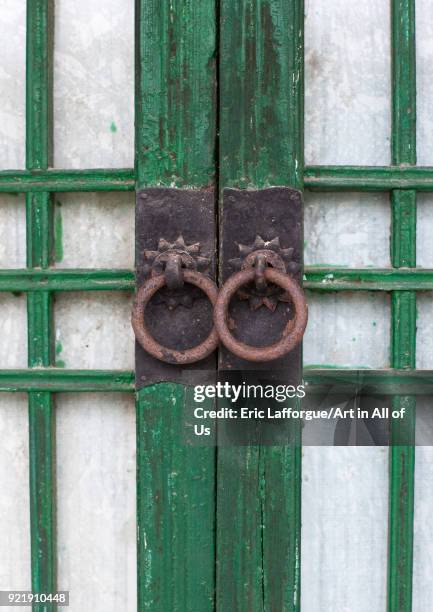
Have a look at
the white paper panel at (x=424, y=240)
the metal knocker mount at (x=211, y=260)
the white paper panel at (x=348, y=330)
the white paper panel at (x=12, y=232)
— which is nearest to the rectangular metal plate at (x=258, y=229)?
the metal knocker mount at (x=211, y=260)

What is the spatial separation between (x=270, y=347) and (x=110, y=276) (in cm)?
28

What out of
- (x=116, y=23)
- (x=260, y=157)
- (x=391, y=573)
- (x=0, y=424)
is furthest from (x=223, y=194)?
(x=391, y=573)

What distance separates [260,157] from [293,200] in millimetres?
77

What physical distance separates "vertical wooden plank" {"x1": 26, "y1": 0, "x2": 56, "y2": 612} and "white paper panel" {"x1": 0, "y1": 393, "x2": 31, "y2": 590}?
0.11 feet

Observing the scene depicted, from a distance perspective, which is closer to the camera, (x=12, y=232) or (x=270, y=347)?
(x=270, y=347)

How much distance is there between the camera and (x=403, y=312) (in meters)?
0.78

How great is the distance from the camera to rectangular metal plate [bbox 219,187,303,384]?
73 cm

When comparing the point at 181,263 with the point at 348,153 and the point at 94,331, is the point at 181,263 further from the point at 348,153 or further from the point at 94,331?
the point at 348,153

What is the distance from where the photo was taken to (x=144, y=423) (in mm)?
764

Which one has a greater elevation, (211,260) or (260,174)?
(260,174)

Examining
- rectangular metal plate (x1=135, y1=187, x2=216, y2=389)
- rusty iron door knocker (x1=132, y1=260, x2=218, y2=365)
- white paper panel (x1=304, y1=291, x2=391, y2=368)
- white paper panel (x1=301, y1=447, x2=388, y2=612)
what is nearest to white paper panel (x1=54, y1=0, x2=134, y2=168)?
rectangular metal plate (x1=135, y1=187, x2=216, y2=389)

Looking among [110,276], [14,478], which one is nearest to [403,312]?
[110,276]

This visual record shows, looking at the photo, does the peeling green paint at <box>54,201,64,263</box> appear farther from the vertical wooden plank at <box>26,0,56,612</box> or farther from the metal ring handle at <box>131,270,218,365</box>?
the metal ring handle at <box>131,270,218,365</box>

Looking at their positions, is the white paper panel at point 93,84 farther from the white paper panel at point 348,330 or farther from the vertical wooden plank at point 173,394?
the white paper panel at point 348,330
